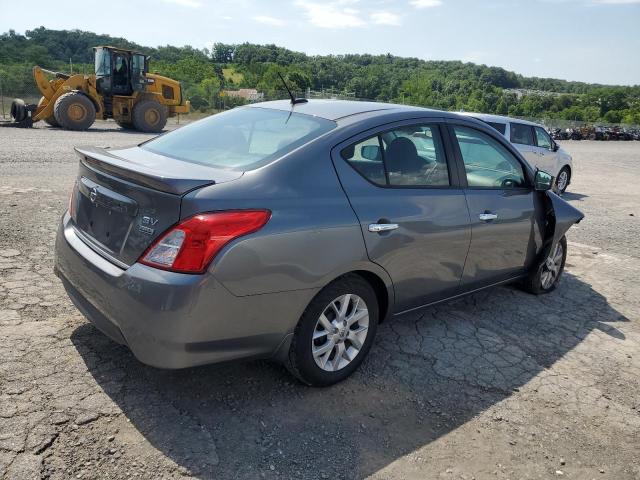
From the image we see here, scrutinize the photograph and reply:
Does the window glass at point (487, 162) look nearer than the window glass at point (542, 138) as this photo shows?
Yes

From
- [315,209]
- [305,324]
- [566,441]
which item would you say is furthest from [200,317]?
[566,441]

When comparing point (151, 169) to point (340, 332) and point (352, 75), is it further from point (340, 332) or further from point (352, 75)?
point (352, 75)

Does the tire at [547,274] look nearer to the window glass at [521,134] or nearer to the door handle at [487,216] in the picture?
the door handle at [487,216]

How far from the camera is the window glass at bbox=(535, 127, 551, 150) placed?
1190 centimetres

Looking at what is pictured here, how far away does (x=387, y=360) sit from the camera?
11.7ft

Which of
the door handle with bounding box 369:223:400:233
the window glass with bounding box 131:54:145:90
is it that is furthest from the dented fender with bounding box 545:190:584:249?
the window glass with bounding box 131:54:145:90

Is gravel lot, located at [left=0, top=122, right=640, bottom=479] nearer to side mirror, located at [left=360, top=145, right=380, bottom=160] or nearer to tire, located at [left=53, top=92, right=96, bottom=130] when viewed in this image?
side mirror, located at [left=360, top=145, right=380, bottom=160]

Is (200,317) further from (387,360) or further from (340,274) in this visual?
(387,360)

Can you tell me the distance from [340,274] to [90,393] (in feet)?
4.86

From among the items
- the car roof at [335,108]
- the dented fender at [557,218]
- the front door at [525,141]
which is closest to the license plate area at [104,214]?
the car roof at [335,108]

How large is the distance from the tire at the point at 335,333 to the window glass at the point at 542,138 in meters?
10.1

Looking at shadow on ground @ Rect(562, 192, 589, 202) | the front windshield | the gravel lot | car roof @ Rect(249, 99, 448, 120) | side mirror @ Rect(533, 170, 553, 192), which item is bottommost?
the gravel lot

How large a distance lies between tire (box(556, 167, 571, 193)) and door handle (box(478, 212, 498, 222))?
9527 millimetres

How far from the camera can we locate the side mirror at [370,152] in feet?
10.6
